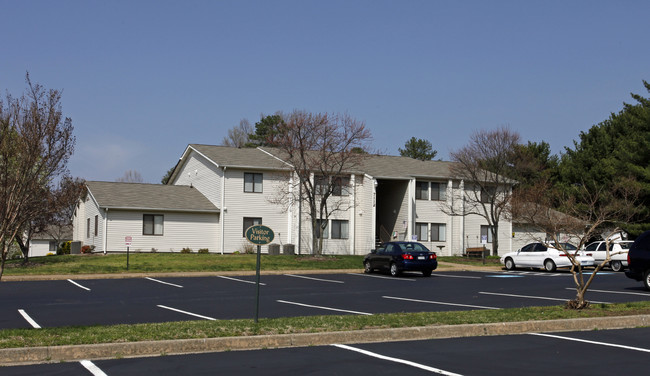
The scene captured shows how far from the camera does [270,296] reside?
20.4 metres

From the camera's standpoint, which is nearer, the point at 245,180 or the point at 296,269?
the point at 296,269

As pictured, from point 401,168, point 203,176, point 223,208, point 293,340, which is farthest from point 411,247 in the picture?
point 293,340

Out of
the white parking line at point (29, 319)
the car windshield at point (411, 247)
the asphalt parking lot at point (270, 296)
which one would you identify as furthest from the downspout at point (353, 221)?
the white parking line at point (29, 319)

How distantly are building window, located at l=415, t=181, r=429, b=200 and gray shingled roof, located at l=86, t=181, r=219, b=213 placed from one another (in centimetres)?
1354

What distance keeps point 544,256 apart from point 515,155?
15.9 meters

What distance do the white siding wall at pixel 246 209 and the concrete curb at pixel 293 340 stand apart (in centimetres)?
3042

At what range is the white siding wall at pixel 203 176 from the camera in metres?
43.1

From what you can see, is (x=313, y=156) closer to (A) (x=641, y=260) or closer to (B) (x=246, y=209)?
(B) (x=246, y=209)

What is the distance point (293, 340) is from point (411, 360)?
225 centimetres

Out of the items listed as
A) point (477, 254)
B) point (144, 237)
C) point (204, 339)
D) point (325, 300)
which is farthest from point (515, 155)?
point (204, 339)

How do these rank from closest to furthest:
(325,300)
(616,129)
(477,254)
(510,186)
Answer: (325,300), (477,254), (510,186), (616,129)

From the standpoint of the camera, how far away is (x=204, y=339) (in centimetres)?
1086

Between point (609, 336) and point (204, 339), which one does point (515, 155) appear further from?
point (204, 339)

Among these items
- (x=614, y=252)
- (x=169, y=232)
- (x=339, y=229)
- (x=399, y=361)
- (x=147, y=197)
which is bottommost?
(x=399, y=361)
